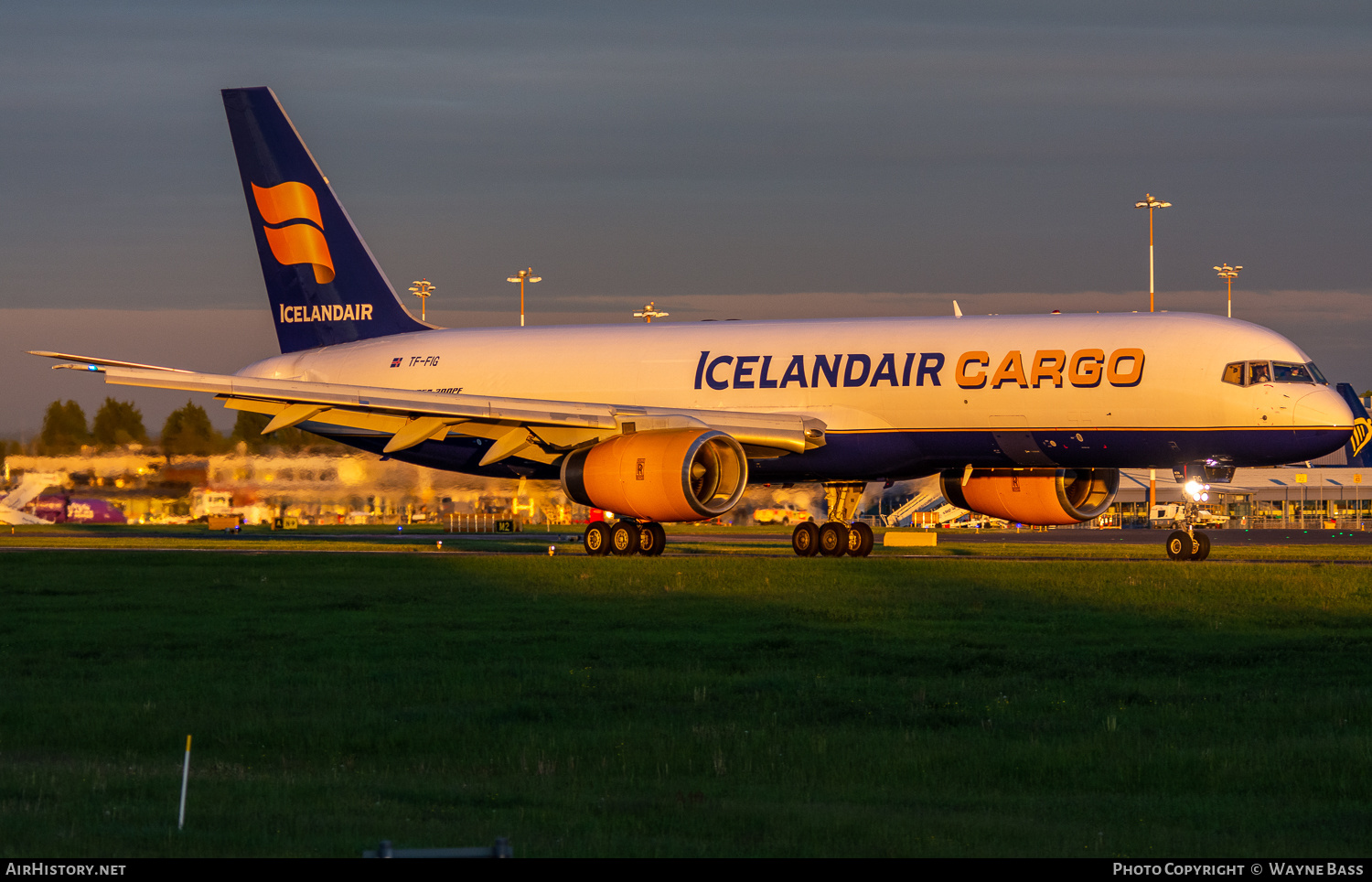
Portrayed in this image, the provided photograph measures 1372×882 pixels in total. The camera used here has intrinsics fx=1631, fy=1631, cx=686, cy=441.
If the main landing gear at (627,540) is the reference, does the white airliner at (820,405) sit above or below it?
above

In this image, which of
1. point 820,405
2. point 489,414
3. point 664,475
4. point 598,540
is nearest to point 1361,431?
point 820,405

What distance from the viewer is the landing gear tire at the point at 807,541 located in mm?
38531

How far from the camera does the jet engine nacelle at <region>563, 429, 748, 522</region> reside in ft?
110

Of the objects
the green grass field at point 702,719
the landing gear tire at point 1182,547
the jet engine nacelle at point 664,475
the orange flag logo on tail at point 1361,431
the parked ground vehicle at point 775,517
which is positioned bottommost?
the green grass field at point 702,719

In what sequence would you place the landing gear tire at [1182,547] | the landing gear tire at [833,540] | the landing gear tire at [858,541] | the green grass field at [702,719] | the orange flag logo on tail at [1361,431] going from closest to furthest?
the green grass field at [702,719]
the orange flag logo on tail at [1361,431]
the landing gear tire at [1182,547]
the landing gear tire at [858,541]
the landing gear tire at [833,540]

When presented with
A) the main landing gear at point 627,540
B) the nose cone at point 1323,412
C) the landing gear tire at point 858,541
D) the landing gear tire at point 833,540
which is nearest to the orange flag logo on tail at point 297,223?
the main landing gear at point 627,540

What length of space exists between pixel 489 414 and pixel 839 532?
8825 mm

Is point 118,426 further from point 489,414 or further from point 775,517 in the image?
point 775,517

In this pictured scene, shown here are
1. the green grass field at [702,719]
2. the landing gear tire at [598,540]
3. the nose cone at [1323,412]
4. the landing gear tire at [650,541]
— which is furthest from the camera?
the landing gear tire at [598,540]

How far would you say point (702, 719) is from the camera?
15250mm

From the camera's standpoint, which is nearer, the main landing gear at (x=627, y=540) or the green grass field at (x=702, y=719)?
the green grass field at (x=702, y=719)

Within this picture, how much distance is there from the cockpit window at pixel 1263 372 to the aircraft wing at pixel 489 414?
8.66 metres

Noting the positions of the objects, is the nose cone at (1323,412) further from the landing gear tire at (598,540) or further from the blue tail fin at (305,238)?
the blue tail fin at (305,238)
